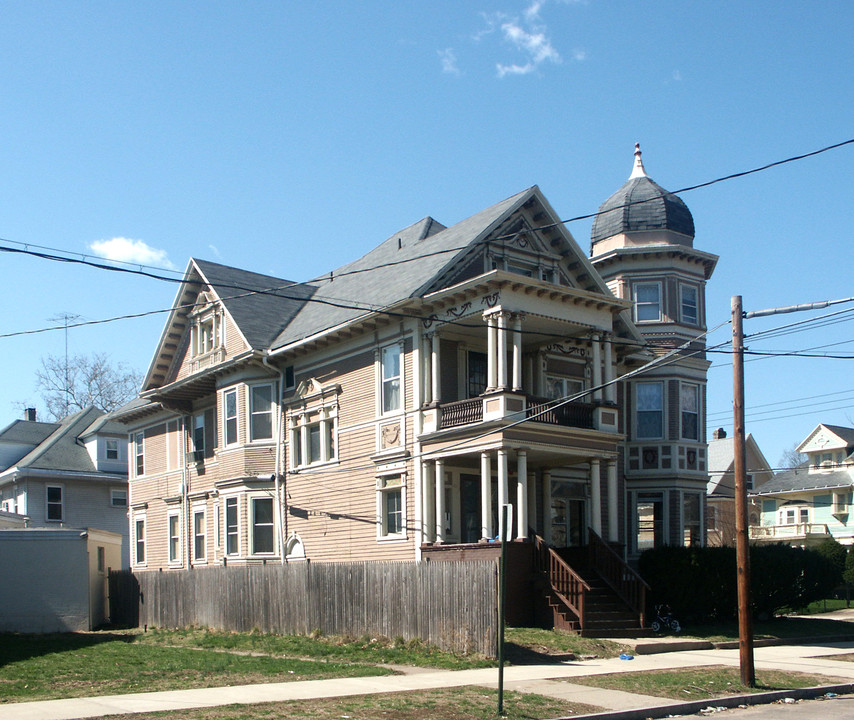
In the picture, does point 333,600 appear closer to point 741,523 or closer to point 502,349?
point 502,349

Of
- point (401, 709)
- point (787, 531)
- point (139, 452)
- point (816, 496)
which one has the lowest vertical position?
point (787, 531)

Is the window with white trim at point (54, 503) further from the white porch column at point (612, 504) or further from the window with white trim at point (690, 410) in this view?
the white porch column at point (612, 504)

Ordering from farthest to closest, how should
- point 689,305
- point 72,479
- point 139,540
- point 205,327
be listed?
point 72,479
point 139,540
point 205,327
point 689,305

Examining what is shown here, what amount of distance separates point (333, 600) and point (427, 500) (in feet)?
13.2

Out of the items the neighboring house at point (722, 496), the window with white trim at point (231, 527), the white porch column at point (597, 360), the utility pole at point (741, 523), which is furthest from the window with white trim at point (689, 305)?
the neighboring house at point (722, 496)

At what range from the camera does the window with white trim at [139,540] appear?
37688 mm

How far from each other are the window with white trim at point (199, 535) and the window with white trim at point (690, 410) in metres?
16.0

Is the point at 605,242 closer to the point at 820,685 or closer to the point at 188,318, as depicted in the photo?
the point at 188,318

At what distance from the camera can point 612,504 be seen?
82.5 ft

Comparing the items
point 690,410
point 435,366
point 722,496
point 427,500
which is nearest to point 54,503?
point 427,500

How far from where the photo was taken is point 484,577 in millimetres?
17734

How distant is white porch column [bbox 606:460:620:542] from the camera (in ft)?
81.1

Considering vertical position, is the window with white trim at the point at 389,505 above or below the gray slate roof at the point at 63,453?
below

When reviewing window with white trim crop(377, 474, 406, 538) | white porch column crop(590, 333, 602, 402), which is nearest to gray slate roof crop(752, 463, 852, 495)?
white porch column crop(590, 333, 602, 402)
